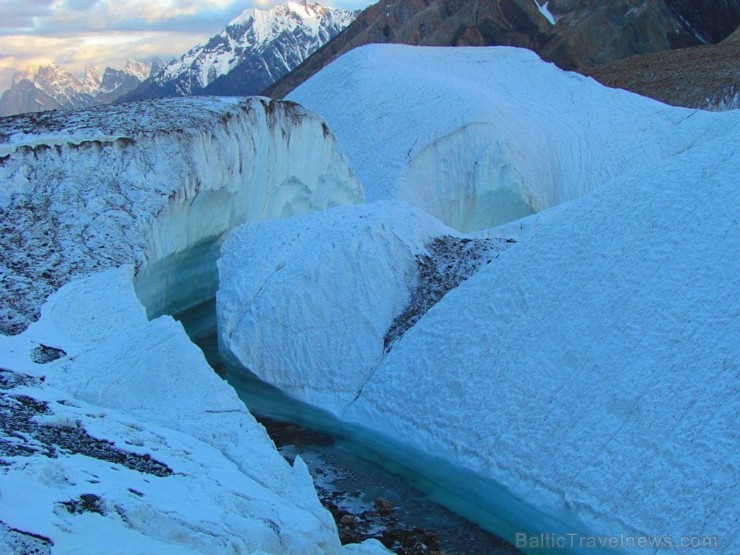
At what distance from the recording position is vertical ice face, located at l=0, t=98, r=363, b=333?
329 inches

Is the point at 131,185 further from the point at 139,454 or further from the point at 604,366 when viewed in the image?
the point at 604,366

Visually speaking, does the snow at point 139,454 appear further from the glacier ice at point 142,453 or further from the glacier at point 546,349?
the glacier at point 546,349

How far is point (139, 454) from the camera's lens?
544 cm

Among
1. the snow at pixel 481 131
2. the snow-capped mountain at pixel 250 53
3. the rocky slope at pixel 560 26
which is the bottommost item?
the snow at pixel 481 131

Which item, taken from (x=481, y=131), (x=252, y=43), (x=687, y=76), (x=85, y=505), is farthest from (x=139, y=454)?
(x=252, y=43)

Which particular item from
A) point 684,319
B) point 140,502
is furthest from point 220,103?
point 140,502

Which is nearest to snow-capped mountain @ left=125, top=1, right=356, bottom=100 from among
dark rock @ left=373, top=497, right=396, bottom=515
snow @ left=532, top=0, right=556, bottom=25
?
snow @ left=532, top=0, right=556, bottom=25

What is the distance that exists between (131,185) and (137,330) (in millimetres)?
2324

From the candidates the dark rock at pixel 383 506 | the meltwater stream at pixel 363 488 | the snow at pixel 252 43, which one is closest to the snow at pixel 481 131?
the meltwater stream at pixel 363 488

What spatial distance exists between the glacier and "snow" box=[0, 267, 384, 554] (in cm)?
140

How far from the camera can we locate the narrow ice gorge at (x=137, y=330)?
457 cm

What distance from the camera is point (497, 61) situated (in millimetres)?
18953

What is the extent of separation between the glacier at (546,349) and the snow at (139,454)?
1401 mm

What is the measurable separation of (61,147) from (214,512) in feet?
17.8
